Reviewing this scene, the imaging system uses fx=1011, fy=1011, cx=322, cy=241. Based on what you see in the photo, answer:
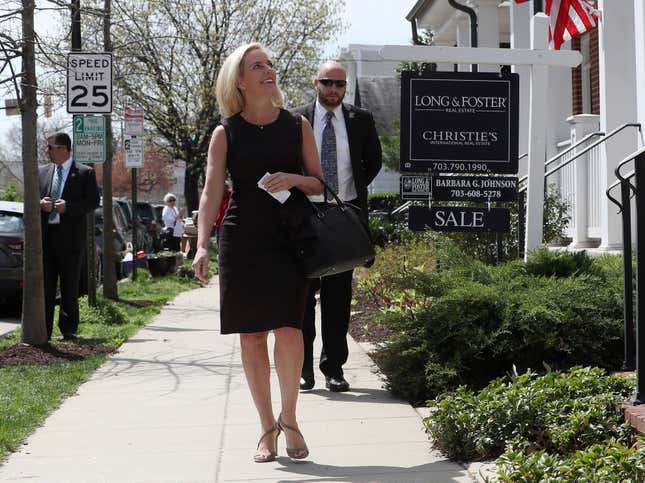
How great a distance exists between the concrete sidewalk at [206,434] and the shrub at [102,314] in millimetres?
3106

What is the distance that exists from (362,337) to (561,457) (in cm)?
522

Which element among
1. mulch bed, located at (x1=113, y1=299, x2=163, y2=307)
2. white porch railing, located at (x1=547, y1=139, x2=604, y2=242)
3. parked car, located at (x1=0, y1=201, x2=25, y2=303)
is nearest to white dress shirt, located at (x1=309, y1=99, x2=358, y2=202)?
white porch railing, located at (x1=547, y1=139, x2=604, y2=242)

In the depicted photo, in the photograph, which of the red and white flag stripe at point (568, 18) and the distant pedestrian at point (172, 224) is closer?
the red and white flag stripe at point (568, 18)

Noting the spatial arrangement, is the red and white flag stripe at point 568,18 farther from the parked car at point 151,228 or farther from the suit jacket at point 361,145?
the parked car at point 151,228

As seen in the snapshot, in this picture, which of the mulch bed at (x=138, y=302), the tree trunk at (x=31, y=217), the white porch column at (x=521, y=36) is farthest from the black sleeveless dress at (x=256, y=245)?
the white porch column at (x=521, y=36)

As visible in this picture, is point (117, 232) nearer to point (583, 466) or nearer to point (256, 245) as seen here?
point (256, 245)

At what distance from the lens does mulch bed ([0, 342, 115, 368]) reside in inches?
333

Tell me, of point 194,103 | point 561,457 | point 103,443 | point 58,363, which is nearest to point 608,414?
point 561,457

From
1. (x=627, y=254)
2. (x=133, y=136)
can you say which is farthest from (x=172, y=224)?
(x=627, y=254)

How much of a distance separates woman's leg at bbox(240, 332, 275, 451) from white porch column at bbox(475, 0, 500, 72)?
43.6 feet

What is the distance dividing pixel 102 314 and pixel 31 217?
3.06 metres

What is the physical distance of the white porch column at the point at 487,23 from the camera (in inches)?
699

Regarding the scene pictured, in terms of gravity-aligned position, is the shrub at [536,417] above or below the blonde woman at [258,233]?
below

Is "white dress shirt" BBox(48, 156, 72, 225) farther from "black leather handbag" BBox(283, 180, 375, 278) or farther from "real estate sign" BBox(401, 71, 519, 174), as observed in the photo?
"black leather handbag" BBox(283, 180, 375, 278)
